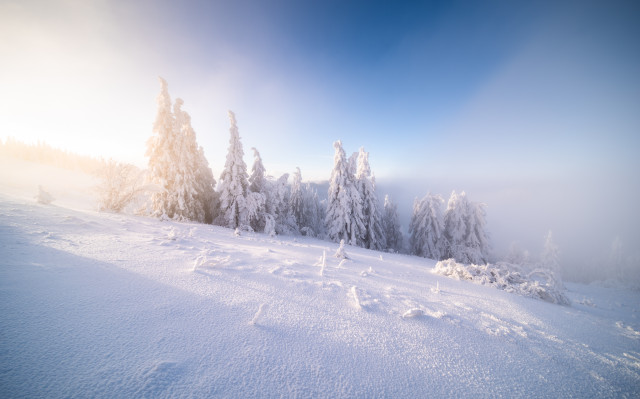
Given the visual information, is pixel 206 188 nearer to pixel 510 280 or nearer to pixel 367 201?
pixel 367 201

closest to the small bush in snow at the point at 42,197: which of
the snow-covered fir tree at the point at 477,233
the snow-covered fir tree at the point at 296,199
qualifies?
the snow-covered fir tree at the point at 296,199

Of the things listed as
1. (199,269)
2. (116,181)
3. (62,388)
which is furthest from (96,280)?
(116,181)

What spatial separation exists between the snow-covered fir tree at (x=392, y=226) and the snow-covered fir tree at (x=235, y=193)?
19244mm

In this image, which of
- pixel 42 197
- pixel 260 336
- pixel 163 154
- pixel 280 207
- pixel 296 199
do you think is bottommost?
pixel 260 336

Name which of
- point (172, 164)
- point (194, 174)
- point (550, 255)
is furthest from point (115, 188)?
point (550, 255)

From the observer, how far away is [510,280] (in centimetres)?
578

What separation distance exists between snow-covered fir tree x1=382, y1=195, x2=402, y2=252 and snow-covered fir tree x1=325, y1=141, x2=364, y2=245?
1029 cm

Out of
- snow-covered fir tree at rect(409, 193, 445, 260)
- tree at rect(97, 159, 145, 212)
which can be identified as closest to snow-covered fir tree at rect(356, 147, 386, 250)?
snow-covered fir tree at rect(409, 193, 445, 260)

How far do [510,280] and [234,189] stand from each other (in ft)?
Result: 47.1

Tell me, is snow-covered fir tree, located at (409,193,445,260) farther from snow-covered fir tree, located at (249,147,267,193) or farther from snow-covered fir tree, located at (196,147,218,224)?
snow-covered fir tree, located at (196,147,218,224)

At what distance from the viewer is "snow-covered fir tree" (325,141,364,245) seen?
18.5m

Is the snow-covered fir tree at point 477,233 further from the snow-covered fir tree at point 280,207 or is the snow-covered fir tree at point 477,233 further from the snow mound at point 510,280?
the snow-covered fir tree at point 280,207

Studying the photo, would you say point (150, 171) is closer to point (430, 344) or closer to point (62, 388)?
point (62, 388)

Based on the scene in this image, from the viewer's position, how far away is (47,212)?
595 centimetres
